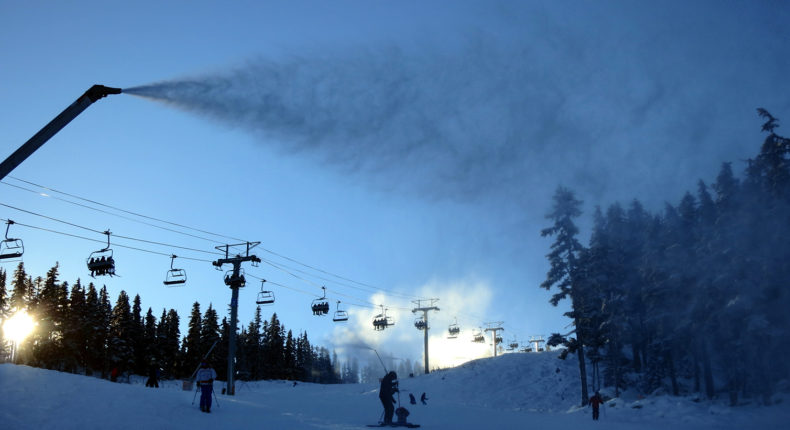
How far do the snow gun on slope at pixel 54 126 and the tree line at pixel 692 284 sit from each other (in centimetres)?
3760

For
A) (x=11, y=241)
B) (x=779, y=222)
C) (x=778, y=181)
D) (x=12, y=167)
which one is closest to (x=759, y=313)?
(x=779, y=222)

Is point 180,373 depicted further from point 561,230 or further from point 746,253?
point 746,253

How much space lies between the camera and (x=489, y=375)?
60.0 metres

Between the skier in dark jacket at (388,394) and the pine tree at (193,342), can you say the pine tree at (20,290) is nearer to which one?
the pine tree at (193,342)

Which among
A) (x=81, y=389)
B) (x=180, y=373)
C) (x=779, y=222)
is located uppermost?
(x=779, y=222)

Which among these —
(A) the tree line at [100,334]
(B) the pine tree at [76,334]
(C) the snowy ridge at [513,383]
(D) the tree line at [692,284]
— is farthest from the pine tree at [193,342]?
(D) the tree line at [692,284]

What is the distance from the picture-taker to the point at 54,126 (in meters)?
14.5

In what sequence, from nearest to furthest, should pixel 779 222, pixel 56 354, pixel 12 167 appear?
pixel 12 167
pixel 779 222
pixel 56 354

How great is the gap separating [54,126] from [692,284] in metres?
42.1

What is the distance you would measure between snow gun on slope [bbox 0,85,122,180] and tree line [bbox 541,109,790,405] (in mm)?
37604

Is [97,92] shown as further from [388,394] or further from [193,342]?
[193,342]

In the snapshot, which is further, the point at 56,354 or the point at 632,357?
the point at 56,354

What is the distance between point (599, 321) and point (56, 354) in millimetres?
70087

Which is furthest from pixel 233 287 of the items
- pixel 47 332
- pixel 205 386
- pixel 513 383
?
pixel 47 332
